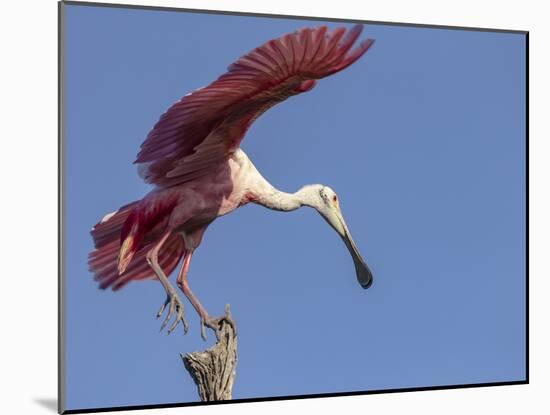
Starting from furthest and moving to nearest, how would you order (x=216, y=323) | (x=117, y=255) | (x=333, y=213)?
(x=333, y=213), (x=216, y=323), (x=117, y=255)

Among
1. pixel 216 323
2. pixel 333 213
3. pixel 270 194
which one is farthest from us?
pixel 333 213

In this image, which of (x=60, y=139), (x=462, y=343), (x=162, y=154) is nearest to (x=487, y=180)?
(x=462, y=343)

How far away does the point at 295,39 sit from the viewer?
20.9 ft

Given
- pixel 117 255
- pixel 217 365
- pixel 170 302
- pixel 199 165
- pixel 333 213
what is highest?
pixel 199 165

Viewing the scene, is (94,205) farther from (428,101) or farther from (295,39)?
(428,101)

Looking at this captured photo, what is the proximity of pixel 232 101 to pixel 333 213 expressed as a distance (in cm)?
79

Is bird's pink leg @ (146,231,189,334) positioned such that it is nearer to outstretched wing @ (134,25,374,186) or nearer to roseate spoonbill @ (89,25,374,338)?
roseate spoonbill @ (89,25,374,338)

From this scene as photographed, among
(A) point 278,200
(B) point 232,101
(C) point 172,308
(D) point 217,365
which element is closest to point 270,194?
(A) point 278,200

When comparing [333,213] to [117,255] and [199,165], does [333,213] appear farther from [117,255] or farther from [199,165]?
[117,255]

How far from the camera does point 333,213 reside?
680 centimetres

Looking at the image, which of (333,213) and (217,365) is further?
(333,213)

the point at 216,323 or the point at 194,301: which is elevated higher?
the point at 194,301

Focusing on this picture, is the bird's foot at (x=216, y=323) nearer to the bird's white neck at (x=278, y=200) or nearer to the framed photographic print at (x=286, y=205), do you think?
the framed photographic print at (x=286, y=205)

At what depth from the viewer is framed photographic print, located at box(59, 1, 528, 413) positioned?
20.9ft
